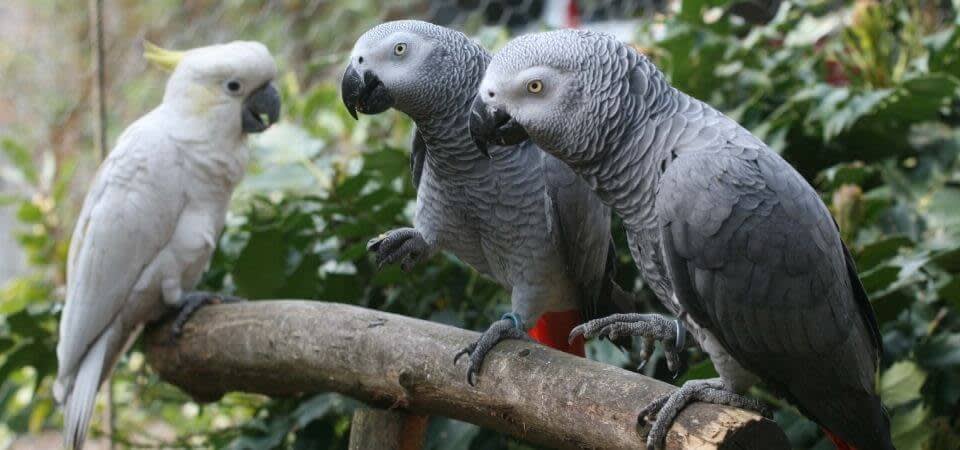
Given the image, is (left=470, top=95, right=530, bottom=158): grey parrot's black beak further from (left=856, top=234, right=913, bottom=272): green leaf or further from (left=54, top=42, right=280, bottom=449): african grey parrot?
(left=54, top=42, right=280, bottom=449): african grey parrot

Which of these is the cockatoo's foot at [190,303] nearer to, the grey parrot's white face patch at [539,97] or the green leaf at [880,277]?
the grey parrot's white face patch at [539,97]

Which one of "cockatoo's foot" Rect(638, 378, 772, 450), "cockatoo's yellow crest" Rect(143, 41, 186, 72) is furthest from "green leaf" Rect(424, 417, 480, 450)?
"cockatoo's yellow crest" Rect(143, 41, 186, 72)

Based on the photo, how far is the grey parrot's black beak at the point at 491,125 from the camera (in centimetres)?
92

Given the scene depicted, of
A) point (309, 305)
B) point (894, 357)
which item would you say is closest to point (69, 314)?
point (309, 305)

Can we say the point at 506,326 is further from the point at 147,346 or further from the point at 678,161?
the point at 147,346

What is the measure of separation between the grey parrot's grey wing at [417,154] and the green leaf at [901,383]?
703 millimetres

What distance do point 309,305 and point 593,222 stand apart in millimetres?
423

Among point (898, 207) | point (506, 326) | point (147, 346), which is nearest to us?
point (506, 326)

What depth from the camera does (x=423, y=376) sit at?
108cm

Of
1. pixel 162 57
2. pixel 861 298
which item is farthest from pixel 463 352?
pixel 162 57

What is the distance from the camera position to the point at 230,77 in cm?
155

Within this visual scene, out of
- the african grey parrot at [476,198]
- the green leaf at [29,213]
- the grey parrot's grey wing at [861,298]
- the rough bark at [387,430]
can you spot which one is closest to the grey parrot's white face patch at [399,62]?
the african grey parrot at [476,198]

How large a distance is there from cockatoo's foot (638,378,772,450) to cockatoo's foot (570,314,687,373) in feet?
0.23

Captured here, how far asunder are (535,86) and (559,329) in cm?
49
